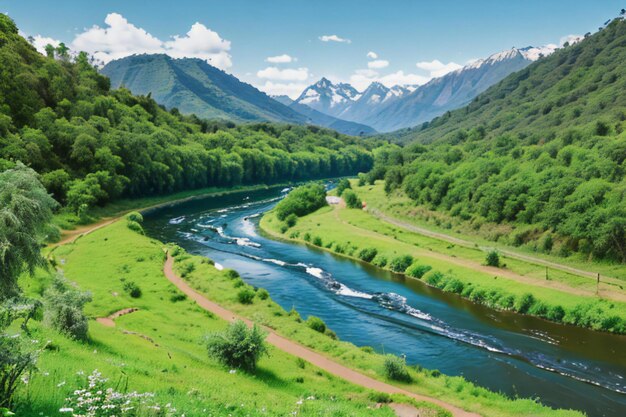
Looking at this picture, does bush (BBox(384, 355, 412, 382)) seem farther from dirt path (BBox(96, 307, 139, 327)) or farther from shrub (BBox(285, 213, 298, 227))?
shrub (BBox(285, 213, 298, 227))

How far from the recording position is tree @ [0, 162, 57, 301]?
85.7 ft

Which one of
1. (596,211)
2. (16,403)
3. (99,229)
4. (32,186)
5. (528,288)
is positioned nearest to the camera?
(16,403)

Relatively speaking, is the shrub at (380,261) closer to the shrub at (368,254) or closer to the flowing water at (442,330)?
the shrub at (368,254)

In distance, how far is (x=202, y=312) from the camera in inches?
2376

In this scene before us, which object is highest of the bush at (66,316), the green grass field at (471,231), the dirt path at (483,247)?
the green grass field at (471,231)

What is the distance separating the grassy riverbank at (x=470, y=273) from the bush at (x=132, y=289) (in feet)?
166

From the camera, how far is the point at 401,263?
9450 centimetres

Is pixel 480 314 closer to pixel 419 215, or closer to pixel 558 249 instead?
pixel 558 249

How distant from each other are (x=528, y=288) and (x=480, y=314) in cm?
995

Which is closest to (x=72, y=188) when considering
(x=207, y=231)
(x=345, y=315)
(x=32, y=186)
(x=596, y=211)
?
(x=207, y=231)

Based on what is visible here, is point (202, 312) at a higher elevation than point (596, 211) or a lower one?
lower

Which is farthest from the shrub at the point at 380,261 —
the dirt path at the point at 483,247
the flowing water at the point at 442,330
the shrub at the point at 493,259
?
the shrub at the point at 493,259

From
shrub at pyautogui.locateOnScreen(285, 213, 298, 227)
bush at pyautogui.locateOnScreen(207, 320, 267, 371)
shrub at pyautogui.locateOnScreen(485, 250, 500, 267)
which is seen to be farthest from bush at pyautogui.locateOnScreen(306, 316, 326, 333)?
shrub at pyautogui.locateOnScreen(285, 213, 298, 227)

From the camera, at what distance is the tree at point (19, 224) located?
85.7 ft
